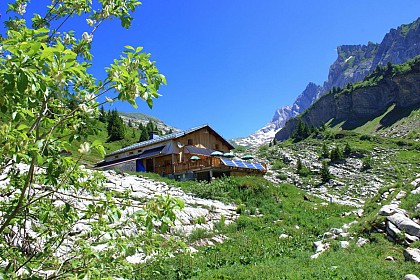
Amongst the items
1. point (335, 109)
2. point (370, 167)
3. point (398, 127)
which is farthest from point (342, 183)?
point (335, 109)

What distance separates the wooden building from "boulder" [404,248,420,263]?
70.5 feet

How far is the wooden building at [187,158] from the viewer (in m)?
33.0

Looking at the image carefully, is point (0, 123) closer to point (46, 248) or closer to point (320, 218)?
point (46, 248)

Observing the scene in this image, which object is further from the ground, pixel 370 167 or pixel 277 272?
pixel 370 167

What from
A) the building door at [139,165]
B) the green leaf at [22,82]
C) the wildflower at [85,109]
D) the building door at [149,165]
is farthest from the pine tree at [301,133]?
the green leaf at [22,82]

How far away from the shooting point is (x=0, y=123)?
296 cm

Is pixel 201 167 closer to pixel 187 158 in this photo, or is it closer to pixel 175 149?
pixel 175 149

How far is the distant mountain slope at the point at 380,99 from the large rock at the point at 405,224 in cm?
9601

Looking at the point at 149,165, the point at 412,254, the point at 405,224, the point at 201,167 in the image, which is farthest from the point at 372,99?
the point at 412,254

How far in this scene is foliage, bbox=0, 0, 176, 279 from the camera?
2.49 meters

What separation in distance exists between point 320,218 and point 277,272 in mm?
12610

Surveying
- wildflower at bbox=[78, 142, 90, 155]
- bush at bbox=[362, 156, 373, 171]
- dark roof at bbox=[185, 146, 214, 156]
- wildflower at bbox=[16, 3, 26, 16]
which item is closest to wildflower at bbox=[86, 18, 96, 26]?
wildflower at bbox=[16, 3, 26, 16]

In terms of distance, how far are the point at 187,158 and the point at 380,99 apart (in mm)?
127597

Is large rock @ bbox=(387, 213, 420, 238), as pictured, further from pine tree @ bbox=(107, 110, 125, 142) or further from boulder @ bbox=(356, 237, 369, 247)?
pine tree @ bbox=(107, 110, 125, 142)
